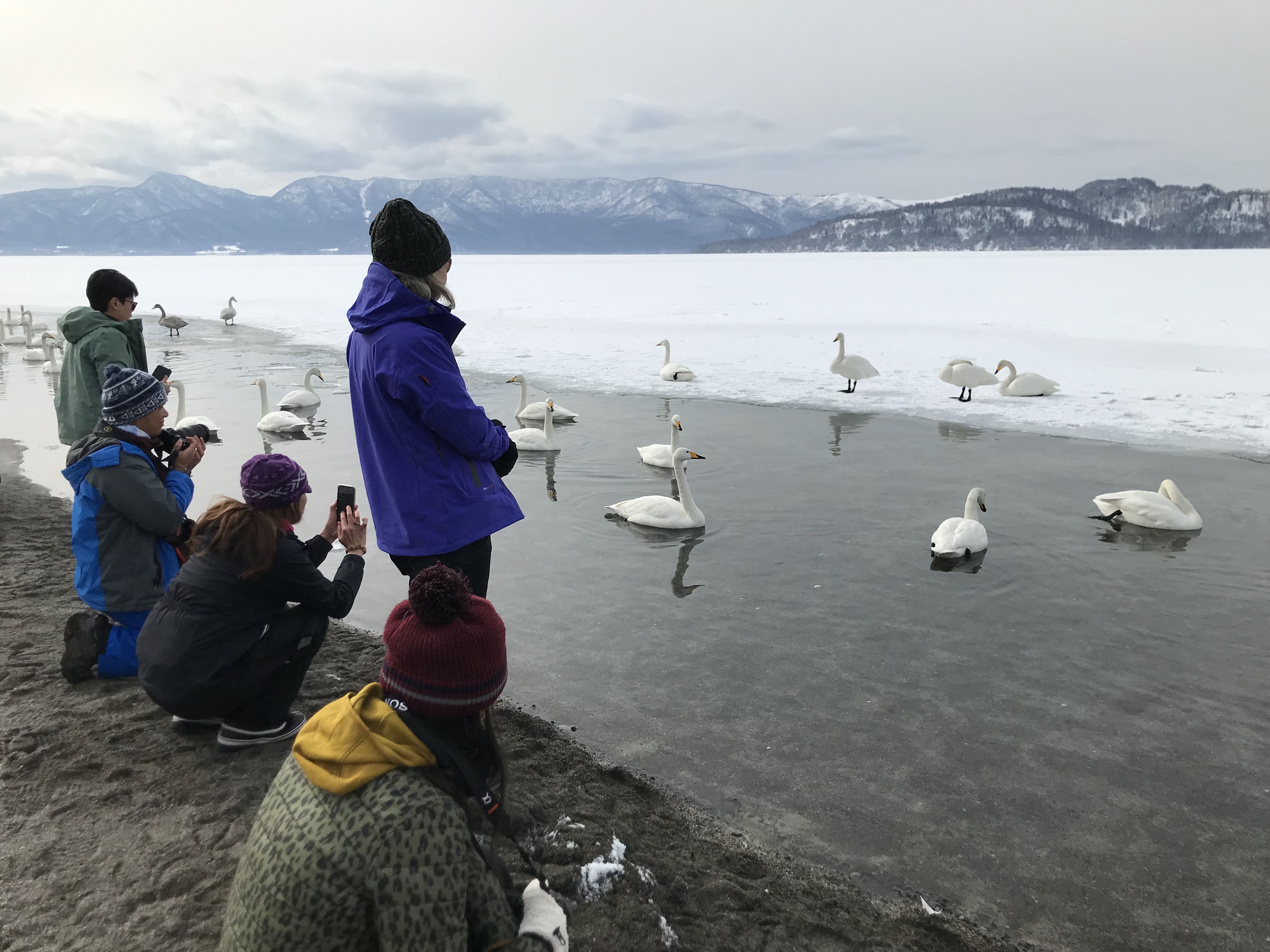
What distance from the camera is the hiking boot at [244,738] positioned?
375 centimetres

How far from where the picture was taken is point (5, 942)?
8.91 ft

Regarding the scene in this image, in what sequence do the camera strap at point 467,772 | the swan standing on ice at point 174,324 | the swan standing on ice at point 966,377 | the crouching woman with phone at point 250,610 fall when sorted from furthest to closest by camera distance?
the swan standing on ice at point 174,324 → the swan standing on ice at point 966,377 → the crouching woman with phone at point 250,610 → the camera strap at point 467,772

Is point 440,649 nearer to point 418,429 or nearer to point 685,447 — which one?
point 418,429

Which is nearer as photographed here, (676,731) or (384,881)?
(384,881)

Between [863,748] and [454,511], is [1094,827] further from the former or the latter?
[454,511]

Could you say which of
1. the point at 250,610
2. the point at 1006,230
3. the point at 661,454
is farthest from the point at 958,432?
the point at 1006,230

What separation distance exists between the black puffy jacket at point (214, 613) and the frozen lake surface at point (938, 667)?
5.10 feet

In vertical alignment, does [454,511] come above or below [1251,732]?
above

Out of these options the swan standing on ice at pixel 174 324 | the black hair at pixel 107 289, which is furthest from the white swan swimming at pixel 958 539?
the swan standing on ice at pixel 174 324

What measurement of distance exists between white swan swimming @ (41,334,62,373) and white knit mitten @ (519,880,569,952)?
1745 centimetres

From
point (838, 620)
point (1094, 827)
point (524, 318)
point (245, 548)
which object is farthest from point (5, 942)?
point (524, 318)

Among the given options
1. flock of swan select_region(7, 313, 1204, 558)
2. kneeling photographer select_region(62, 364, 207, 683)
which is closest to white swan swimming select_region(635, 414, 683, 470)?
flock of swan select_region(7, 313, 1204, 558)

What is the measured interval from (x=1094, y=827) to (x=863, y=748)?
102 cm

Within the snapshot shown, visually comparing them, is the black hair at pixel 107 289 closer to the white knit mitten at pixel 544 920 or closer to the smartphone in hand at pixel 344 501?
the smartphone in hand at pixel 344 501
